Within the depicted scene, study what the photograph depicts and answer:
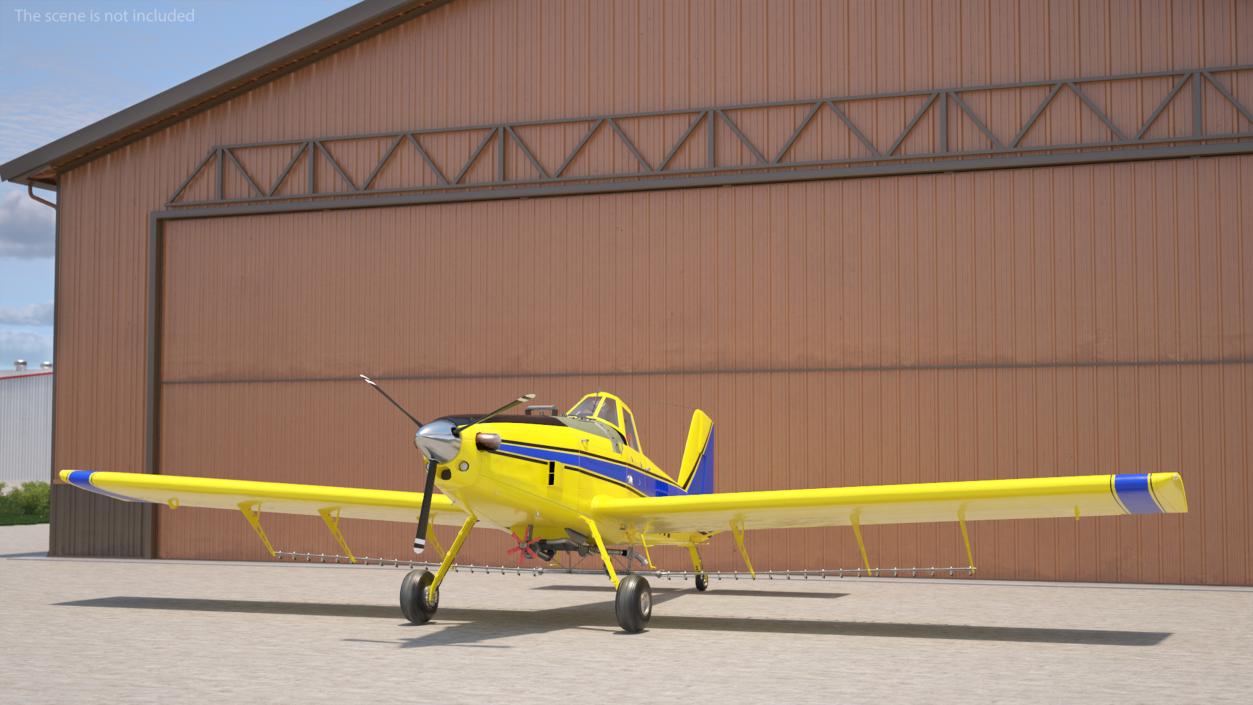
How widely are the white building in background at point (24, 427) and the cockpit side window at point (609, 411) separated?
40040 mm

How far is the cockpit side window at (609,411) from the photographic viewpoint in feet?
43.0

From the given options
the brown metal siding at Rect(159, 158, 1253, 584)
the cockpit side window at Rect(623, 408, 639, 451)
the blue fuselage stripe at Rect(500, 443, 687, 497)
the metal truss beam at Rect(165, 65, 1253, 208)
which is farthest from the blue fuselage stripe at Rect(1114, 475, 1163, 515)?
the metal truss beam at Rect(165, 65, 1253, 208)

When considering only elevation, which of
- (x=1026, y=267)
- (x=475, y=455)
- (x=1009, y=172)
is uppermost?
(x=1009, y=172)

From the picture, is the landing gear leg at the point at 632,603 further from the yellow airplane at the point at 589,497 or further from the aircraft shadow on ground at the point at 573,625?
the aircraft shadow on ground at the point at 573,625

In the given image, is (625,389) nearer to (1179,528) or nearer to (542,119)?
(542,119)

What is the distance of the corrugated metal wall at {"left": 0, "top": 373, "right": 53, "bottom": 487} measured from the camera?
4753 cm

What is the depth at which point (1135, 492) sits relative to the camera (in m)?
10.4

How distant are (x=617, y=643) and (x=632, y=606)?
0.73m

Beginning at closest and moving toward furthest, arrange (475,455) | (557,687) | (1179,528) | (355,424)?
(557,687), (475,455), (1179,528), (355,424)

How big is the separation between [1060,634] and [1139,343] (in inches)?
262

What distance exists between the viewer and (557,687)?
8258mm

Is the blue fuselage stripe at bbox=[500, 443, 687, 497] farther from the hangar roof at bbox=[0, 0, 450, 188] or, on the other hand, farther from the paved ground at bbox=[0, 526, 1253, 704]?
the hangar roof at bbox=[0, 0, 450, 188]

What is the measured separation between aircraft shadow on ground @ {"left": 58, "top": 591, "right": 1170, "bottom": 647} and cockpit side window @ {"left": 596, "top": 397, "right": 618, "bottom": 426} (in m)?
1.99

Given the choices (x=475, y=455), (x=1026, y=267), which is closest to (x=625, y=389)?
(x=1026, y=267)
